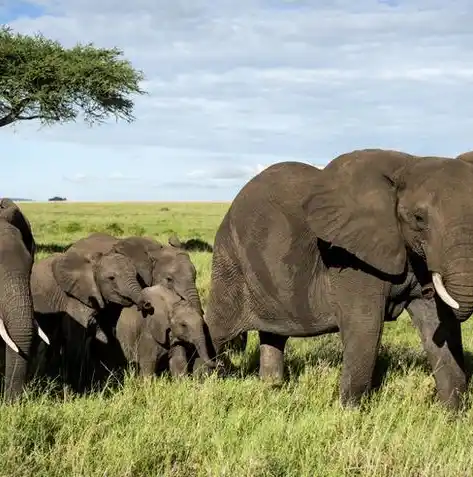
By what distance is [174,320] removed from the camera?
765 centimetres

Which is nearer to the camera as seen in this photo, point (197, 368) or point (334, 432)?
point (334, 432)

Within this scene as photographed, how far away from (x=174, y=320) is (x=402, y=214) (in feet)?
9.20

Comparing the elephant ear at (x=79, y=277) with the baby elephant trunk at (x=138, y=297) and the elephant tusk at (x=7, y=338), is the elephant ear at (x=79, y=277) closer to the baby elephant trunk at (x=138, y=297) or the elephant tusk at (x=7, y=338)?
the baby elephant trunk at (x=138, y=297)

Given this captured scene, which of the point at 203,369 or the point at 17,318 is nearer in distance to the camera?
the point at 17,318

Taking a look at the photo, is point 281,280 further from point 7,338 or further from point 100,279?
point 7,338

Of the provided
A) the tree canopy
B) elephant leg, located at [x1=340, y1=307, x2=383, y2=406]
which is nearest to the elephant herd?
elephant leg, located at [x1=340, y1=307, x2=383, y2=406]

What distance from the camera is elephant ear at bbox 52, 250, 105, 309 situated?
776 centimetres

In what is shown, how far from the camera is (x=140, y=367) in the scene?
25.2 ft

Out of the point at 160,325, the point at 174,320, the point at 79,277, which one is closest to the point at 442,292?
the point at 174,320

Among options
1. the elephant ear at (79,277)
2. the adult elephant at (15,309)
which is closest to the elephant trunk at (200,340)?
the elephant ear at (79,277)

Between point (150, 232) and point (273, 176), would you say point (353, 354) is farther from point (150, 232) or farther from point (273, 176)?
point (150, 232)

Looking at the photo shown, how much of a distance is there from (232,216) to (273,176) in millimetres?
529

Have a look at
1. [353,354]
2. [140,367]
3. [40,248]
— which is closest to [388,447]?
[353,354]

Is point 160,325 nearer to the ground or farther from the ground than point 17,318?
nearer to the ground
